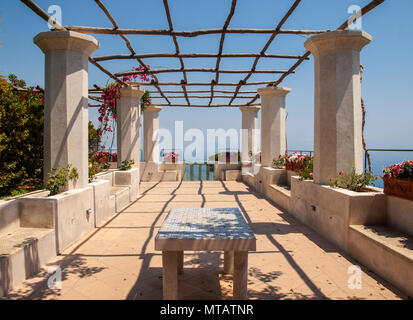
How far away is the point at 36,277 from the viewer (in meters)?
3.24

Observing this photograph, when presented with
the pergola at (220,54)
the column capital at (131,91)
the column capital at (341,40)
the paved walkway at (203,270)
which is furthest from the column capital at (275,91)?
the paved walkway at (203,270)

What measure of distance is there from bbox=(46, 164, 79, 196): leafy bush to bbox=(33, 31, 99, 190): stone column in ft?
0.30

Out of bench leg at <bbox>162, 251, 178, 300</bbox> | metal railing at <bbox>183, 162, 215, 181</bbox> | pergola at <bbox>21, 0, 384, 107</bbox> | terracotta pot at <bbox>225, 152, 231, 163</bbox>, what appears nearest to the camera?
bench leg at <bbox>162, 251, 178, 300</bbox>

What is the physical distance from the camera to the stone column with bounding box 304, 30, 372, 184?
4836mm

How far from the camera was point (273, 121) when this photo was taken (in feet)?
29.3

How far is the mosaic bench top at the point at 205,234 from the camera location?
233cm

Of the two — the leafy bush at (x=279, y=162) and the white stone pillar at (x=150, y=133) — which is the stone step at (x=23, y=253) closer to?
the leafy bush at (x=279, y=162)

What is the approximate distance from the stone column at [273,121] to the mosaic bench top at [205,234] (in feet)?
21.1

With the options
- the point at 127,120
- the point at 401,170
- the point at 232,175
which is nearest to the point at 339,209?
the point at 401,170

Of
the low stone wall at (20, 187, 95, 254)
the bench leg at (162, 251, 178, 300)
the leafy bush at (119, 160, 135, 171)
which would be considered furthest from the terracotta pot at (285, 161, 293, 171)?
the bench leg at (162, 251, 178, 300)

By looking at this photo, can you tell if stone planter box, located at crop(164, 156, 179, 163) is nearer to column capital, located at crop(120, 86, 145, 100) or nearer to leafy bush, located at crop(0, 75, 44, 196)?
column capital, located at crop(120, 86, 145, 100)

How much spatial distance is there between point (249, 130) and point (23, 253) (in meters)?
11.0

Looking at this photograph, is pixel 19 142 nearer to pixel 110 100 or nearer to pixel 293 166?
pixel 110 100
